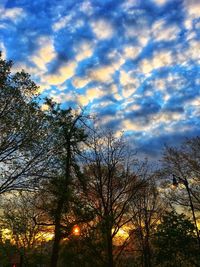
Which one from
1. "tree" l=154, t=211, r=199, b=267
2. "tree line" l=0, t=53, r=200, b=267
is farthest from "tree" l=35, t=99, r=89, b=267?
"tree" l=154, t=211, r=199, b=267

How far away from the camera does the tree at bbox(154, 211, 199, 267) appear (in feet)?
137

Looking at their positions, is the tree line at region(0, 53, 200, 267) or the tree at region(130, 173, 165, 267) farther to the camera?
the tree at region(130, 173, 165, 267)

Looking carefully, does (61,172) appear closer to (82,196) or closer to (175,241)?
(82,196)

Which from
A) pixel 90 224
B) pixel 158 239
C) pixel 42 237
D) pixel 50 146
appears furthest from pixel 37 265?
pixel 50 146

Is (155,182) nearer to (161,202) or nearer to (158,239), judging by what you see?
(161,202)

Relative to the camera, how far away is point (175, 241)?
42469 millimetres

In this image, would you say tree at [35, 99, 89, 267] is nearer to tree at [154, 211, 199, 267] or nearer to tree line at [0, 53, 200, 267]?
tree line at [0, 53, 200, 267]

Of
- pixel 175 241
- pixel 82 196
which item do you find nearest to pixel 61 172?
pixel 82 196

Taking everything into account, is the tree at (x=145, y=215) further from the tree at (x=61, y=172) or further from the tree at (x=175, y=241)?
the tree at (x=61, y=172)

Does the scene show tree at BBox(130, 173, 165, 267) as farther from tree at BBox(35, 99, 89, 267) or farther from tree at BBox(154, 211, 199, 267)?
tree at BBox(35, 99, 89, 267)

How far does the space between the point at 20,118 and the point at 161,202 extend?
26.3m

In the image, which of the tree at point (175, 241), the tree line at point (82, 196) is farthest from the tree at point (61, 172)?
the tree at point (175, 241)

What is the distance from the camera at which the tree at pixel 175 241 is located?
41656mm

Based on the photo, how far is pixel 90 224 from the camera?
3300 centimetres
